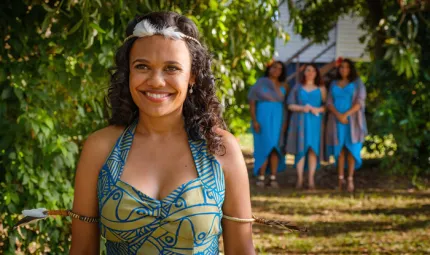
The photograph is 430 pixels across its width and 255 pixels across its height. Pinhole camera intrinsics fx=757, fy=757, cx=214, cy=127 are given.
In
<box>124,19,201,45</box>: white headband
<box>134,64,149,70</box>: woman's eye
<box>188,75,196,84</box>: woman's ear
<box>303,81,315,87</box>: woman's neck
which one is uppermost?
<box>303,81,315,87</box>: woman's neck

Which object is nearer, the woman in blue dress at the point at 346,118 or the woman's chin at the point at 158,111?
the woman's chin at the point at 158,111

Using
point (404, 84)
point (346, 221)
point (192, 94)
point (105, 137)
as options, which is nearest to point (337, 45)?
point (404, 84)

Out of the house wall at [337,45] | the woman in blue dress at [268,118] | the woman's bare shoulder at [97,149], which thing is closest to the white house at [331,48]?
the house wall at [337,45]

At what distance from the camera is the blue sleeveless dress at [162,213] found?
2.18 m

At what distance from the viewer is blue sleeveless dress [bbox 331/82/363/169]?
9.48 m

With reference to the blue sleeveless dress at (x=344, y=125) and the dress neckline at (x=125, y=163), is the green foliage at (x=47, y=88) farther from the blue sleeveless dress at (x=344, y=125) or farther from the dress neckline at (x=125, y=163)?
the blue sleeveless dress at (x=344, y=125)

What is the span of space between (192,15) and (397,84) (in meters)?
4.44

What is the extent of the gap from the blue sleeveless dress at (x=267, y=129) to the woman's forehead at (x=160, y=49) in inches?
300

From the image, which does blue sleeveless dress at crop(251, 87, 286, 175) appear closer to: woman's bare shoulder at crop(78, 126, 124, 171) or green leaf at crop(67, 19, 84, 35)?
green leaf at crop(67, 19, 84, 35)

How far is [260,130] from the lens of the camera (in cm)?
1005

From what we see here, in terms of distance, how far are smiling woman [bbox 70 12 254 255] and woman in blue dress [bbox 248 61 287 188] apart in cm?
729

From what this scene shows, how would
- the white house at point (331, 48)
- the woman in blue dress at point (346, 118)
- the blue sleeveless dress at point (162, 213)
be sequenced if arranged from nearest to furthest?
the blue sleeveless dress at point (162, 213) < the woman in blue dress at point (346, 118) < the white house at point (331, 48)

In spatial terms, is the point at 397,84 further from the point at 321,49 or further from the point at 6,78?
the point at 321,49

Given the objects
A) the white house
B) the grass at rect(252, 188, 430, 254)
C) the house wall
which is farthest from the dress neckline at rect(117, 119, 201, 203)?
the house wall
